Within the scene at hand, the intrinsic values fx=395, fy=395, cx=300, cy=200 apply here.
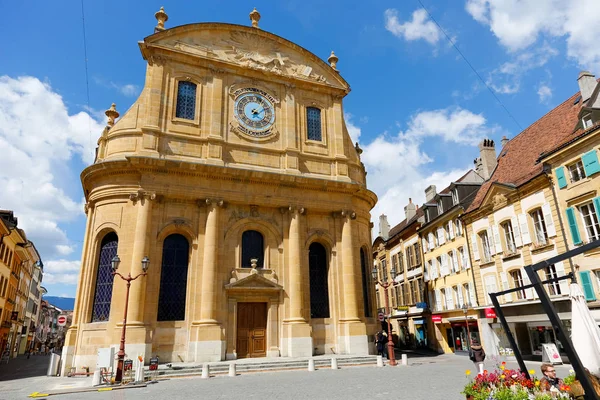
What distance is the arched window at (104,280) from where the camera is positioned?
750 inches

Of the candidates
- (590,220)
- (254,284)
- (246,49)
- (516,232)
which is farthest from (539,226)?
(246,49)

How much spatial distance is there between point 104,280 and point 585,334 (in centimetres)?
1969

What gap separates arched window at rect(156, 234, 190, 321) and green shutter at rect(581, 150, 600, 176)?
19.6 metres

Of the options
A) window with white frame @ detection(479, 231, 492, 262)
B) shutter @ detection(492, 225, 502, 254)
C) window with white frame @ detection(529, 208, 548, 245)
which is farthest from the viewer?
window with white frame @ detection(479, 231, 492, 262)

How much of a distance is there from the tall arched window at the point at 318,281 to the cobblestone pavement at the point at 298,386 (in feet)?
18.5

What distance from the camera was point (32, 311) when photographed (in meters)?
57.4

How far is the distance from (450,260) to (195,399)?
22537 mm

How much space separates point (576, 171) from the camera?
1895cm

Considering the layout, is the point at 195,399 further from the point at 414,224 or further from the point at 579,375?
the point at 414,224

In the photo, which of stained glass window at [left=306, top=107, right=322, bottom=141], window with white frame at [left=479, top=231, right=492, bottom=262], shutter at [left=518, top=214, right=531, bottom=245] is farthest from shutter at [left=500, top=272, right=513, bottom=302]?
stained glass window at [left=306, top=107, right=322, bottom=141]

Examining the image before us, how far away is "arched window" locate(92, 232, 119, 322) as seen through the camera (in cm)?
1905

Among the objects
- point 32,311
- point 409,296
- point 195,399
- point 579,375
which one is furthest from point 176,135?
point 32,311

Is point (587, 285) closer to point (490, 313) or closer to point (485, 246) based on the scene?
point (490, 313)

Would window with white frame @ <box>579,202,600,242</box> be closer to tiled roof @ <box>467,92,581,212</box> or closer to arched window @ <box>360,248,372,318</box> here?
tiled roof @ <box>467,92,581,212</box>
